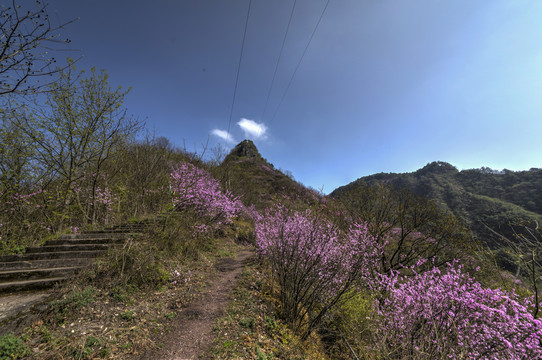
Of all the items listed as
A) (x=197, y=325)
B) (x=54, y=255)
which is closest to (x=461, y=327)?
(x=197, y=325)

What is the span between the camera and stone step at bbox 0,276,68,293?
11.8 feet

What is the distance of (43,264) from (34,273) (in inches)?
19.5

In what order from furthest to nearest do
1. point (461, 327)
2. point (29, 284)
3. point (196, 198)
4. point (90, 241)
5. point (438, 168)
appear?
1. point (438, 168)
2. point (196, 198)
3. point (90, 241)
4. point (461, 327)
5. point (29, 284)

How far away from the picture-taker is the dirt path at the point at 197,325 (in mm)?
3701

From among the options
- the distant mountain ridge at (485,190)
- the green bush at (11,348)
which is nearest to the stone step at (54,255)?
the green bush at (11,348)

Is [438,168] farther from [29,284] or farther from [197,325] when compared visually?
[29,284]

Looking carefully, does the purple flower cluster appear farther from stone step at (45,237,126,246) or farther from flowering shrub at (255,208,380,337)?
flowering shrub at (255,208,380,337)

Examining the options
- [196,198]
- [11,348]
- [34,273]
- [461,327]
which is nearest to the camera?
[11,348]

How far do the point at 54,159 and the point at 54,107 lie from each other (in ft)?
7.77

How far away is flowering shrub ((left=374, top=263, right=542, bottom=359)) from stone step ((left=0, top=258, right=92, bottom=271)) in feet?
25.6

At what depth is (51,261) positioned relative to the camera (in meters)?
4.59

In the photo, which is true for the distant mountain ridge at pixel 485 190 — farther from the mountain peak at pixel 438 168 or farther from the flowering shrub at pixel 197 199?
the flowering shrub at pixel 197 199

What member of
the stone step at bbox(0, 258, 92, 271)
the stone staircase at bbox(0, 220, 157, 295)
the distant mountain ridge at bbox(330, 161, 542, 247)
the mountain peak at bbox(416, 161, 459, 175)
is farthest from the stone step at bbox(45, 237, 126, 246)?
the mountain peak at bbox(416, 161, 459, 175)

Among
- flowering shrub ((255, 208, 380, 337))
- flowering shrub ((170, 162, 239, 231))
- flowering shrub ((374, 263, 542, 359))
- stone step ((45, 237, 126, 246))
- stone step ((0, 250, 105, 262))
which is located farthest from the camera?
flowering shrub ((170, 162, 239, 231))
